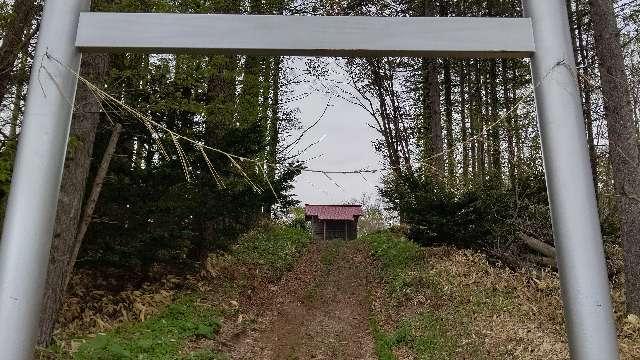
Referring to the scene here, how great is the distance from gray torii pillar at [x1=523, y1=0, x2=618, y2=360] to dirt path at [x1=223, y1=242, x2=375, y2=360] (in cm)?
707

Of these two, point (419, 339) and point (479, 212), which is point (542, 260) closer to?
point (479, 212)

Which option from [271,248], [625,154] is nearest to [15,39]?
[625,154]

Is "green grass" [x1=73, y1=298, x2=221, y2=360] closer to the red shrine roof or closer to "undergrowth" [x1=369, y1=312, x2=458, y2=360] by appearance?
"undergrowth" [x1=369, y1=312, x2=458, y2=360]

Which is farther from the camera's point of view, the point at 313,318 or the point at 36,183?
the point at 313,318

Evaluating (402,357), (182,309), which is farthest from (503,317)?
(182,309)

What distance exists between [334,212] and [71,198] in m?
27.7

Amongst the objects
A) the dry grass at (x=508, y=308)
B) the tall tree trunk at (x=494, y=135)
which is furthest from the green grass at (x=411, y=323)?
the tall tree trunk at (x=494, y=135)

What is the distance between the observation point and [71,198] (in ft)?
22.6

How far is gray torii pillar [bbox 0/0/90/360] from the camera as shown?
1687 millimetres

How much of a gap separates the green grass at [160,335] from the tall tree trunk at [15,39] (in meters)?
3.40

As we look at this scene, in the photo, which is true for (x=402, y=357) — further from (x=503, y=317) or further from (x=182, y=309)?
(x=182, y=309)

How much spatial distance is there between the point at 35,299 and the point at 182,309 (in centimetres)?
820

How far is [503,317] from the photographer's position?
28.0ft

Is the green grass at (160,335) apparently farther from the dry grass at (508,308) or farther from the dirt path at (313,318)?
the dry grass at (508,308)
